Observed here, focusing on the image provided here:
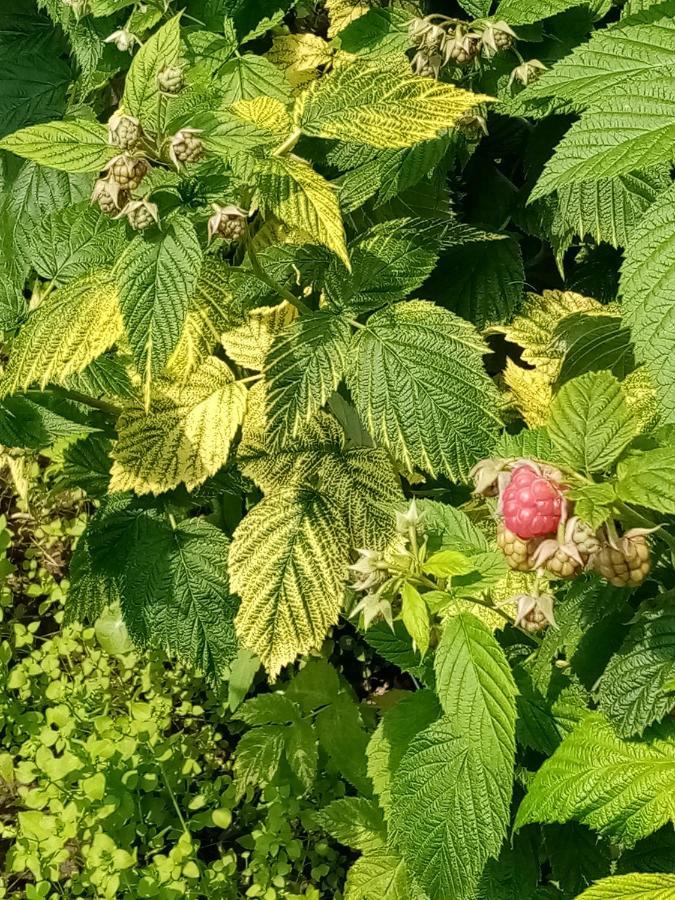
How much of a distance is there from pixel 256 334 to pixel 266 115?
0.32 meters

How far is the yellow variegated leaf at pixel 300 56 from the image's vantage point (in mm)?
1543

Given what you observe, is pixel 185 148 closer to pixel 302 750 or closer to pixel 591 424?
pixel 591 424

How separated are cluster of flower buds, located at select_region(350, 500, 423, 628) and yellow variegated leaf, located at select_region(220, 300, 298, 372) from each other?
357 mm

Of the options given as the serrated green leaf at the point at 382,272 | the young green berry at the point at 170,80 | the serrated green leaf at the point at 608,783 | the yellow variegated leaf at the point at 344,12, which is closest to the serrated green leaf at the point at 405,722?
the serrated green leaf at the point at 608,783

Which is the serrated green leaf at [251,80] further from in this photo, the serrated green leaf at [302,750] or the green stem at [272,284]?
the serrated green leaf at [302,750]

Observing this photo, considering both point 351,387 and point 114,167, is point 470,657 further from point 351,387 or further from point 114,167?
point 114,167

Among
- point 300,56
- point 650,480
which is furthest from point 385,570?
point 300,56

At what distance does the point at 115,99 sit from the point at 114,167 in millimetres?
1022

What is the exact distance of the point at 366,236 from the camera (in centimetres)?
136

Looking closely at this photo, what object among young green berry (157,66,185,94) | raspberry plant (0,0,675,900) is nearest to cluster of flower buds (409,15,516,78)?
raspberry plant (0,0,675,900)

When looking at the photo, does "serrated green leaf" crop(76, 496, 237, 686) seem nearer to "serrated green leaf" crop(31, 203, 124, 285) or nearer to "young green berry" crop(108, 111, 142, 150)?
"serrated green leaf" crop(31, 203, 124, 285)

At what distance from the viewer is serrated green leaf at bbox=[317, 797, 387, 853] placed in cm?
160

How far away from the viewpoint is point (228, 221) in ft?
3.46

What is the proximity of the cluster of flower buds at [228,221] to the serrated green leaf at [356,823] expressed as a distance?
1.03m
